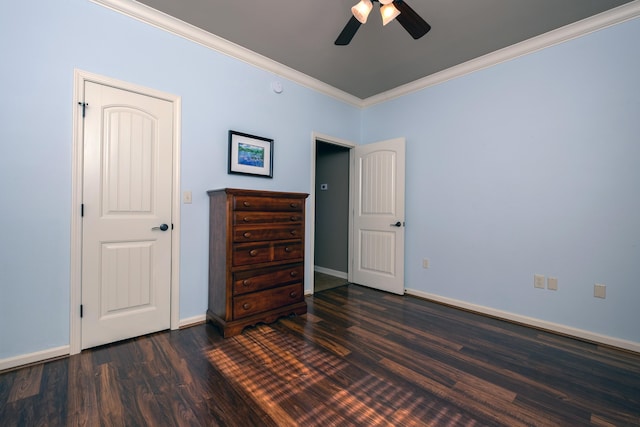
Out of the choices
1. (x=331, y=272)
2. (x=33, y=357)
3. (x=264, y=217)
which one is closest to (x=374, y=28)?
(x=264, y=217)

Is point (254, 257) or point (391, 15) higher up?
point (391, 15)

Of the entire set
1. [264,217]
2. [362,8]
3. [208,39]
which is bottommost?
[264,217]

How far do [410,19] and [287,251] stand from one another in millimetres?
2118

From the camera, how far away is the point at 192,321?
8.71ft

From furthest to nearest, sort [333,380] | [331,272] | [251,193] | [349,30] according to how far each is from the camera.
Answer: [331,272] < [251,193] < [349,30] < [333,380]

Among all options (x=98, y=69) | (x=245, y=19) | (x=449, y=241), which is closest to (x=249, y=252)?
(x=98, y=69)

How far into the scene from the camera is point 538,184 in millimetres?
2725

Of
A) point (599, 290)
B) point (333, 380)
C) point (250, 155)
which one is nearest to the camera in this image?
point (333, 380)

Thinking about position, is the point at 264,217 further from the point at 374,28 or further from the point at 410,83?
the point at 410,83

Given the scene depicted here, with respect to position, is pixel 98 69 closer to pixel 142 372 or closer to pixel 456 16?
pixel 142 372

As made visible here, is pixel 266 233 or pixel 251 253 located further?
pixel 266 233

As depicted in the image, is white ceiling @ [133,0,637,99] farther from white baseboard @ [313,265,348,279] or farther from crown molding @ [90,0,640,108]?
white baseboard @ [313,265,348,279]

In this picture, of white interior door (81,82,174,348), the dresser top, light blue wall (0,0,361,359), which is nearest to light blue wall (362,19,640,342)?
the dresser top

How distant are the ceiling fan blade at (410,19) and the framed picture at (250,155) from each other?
1.71m
